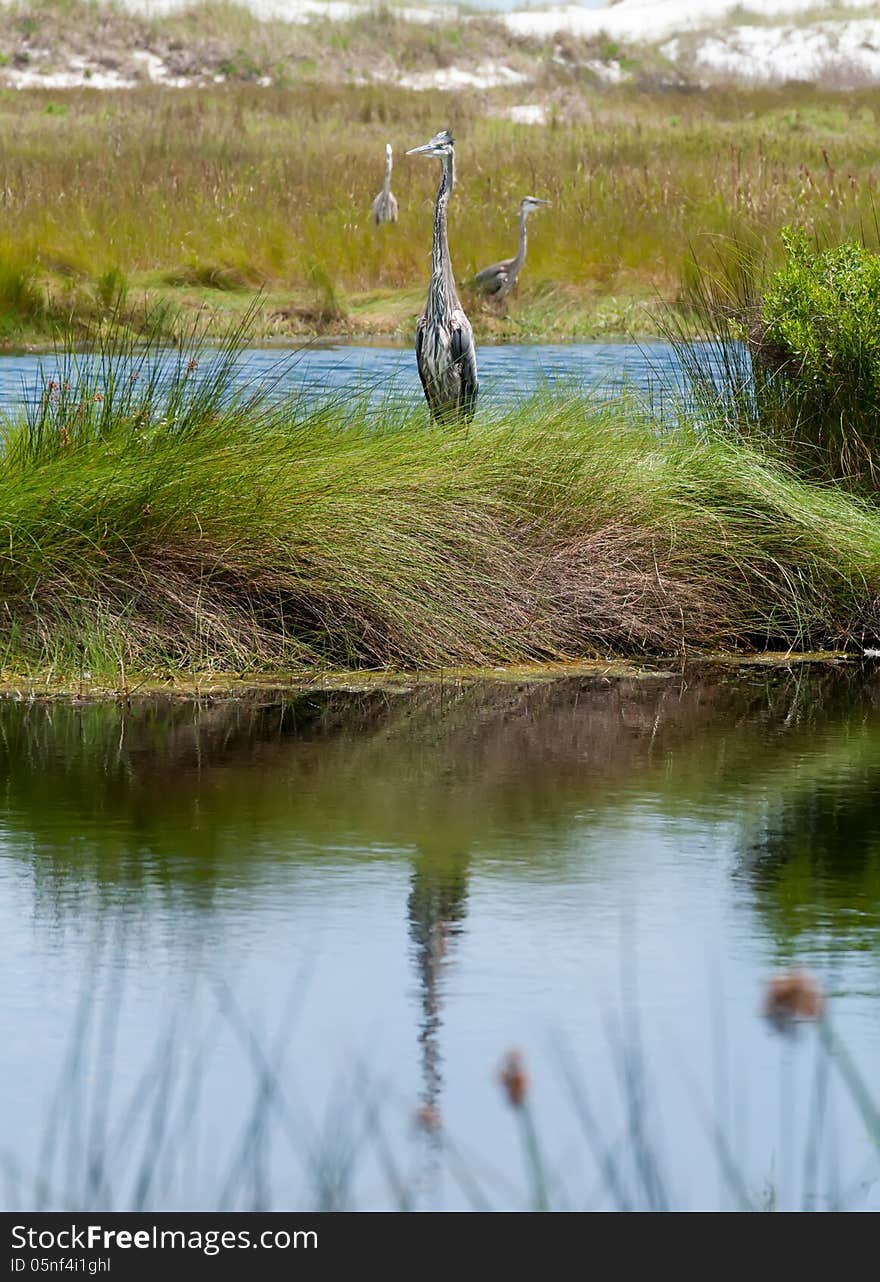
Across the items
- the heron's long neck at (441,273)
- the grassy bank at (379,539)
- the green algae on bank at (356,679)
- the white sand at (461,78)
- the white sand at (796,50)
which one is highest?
the white sand at (796,50)

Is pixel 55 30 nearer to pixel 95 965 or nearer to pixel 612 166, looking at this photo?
pixel 612 166

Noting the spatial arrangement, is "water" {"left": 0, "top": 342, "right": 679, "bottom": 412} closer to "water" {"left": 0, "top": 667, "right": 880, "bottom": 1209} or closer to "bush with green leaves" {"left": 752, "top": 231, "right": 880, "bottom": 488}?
"bush with green leaves" {"left": 752, "top": 231, "right": 880, "bottom": 488}

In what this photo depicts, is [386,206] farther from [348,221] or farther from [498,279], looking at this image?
[498,279]

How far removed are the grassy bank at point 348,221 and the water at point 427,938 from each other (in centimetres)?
668

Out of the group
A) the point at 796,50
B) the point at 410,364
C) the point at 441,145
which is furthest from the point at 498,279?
the point at 796,50

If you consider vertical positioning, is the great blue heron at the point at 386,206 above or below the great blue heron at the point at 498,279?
above

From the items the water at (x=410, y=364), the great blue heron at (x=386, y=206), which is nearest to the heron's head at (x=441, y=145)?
the water at (x=410, y=364)

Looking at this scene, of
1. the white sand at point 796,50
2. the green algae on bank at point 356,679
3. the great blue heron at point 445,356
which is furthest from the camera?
the white sand at point 796,50

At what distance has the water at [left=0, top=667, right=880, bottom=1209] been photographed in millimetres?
3215

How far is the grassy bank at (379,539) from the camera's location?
6.97 meters

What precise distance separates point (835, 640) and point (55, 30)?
49758 millimetres

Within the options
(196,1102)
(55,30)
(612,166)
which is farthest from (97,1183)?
(55,30)

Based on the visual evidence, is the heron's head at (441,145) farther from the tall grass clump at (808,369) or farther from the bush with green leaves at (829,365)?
the bush with green leaves at (829,365)

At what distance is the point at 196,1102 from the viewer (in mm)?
3375
